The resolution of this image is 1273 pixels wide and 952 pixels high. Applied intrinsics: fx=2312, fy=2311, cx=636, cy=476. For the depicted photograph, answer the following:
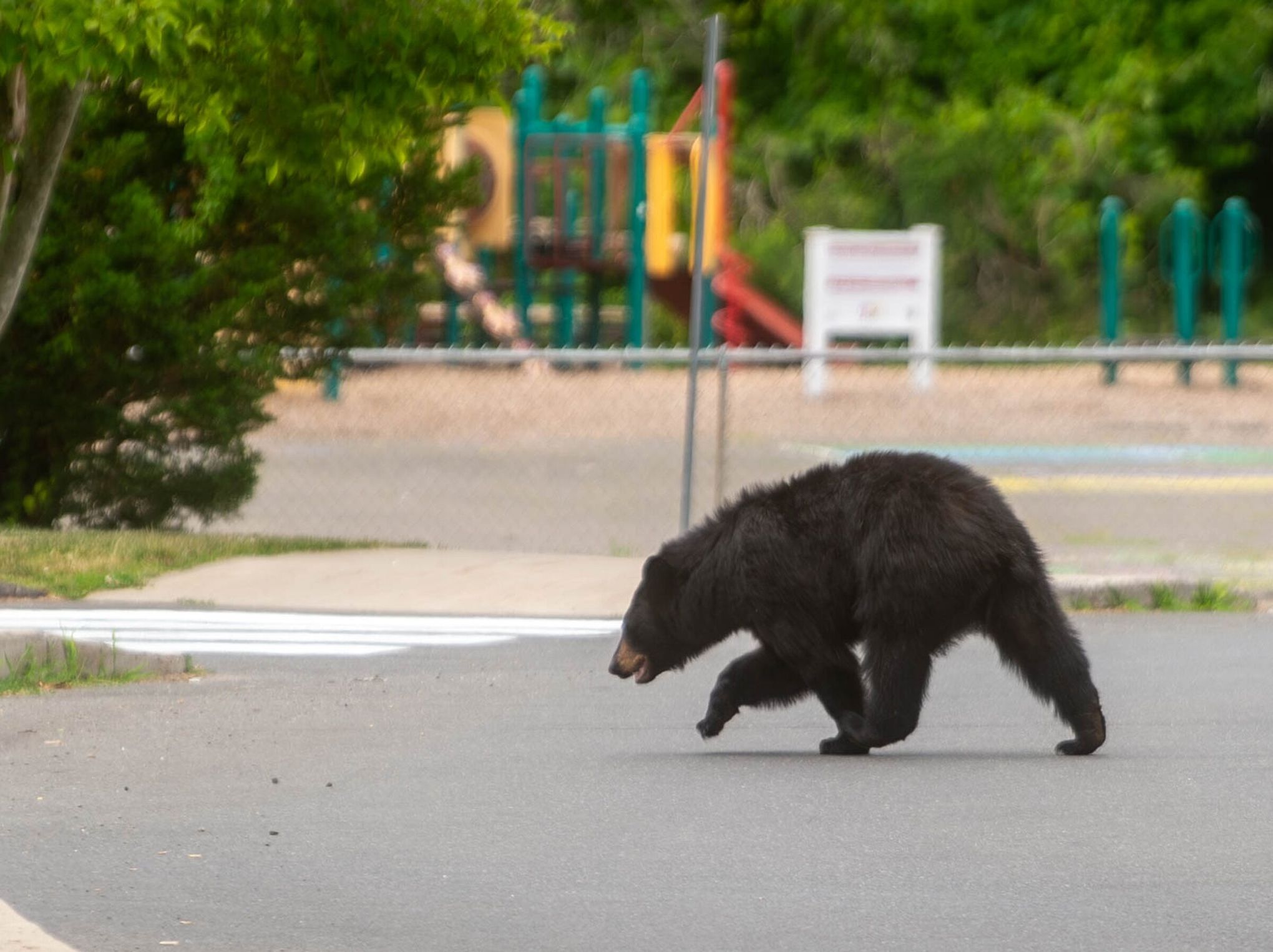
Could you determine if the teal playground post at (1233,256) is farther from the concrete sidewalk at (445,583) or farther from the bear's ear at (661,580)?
the bear's ear at (661,580)

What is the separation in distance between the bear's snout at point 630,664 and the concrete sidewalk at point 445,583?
3243 mm

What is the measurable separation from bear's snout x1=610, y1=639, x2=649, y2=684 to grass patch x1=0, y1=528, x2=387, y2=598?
4244 millimetres

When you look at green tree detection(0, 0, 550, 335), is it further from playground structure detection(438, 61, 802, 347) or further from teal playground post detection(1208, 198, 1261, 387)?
teal playground post detection(1208, 198, 1261, 387)

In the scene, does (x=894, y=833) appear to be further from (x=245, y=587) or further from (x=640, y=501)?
(x=640, y=501)

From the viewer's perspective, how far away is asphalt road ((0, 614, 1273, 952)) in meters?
5.39

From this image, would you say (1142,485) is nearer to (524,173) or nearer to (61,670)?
(61,670)

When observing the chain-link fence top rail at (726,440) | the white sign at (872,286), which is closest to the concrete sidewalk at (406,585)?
the chain-link fence top rail at (726,440)

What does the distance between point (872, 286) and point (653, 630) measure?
2078cm

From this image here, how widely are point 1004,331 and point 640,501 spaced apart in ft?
55.2

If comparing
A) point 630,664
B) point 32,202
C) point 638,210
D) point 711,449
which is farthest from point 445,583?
point 638,210

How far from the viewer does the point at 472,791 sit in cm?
698

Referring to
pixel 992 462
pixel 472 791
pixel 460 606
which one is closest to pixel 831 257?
pixel 992 462

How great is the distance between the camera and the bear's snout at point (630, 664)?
8.09m

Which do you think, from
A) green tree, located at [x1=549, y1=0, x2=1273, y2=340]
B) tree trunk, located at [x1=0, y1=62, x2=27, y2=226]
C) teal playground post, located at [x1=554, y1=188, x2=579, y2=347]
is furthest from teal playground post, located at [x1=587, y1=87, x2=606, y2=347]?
tree trunk, located at [x1=0, y1=62, x2=27, y2=226]
